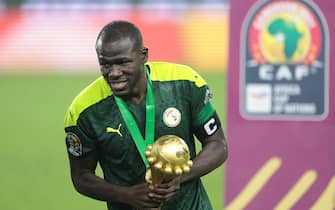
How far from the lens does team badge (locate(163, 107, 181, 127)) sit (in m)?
2.68

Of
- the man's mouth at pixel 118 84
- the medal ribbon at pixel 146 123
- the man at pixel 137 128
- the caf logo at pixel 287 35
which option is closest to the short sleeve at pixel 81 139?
the man at pixel 137 128

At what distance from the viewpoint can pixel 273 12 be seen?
4129 mm

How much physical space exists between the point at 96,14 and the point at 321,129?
47.1 inches

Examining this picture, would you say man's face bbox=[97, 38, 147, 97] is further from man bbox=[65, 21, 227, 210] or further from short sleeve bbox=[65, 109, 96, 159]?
short sleeve bbox=[65, 109, 96, 159]

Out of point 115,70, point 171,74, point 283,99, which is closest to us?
point 115,70

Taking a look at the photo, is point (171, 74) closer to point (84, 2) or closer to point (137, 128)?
point (137, 128)

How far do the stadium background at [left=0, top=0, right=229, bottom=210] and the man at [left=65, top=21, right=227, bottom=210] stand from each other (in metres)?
1.37

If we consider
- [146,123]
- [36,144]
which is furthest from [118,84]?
[36,144]

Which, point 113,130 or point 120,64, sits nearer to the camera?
point 120,64

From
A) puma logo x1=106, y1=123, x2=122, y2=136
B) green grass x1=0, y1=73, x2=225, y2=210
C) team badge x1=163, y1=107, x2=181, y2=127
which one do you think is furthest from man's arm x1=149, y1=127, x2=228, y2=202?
green grass x1=0, y1=73, x2=225, y2=210

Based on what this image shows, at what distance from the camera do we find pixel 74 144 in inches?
106

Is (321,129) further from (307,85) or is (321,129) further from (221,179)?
(221,179)

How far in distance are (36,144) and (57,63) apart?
0.41m

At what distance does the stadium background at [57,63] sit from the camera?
4121mm
